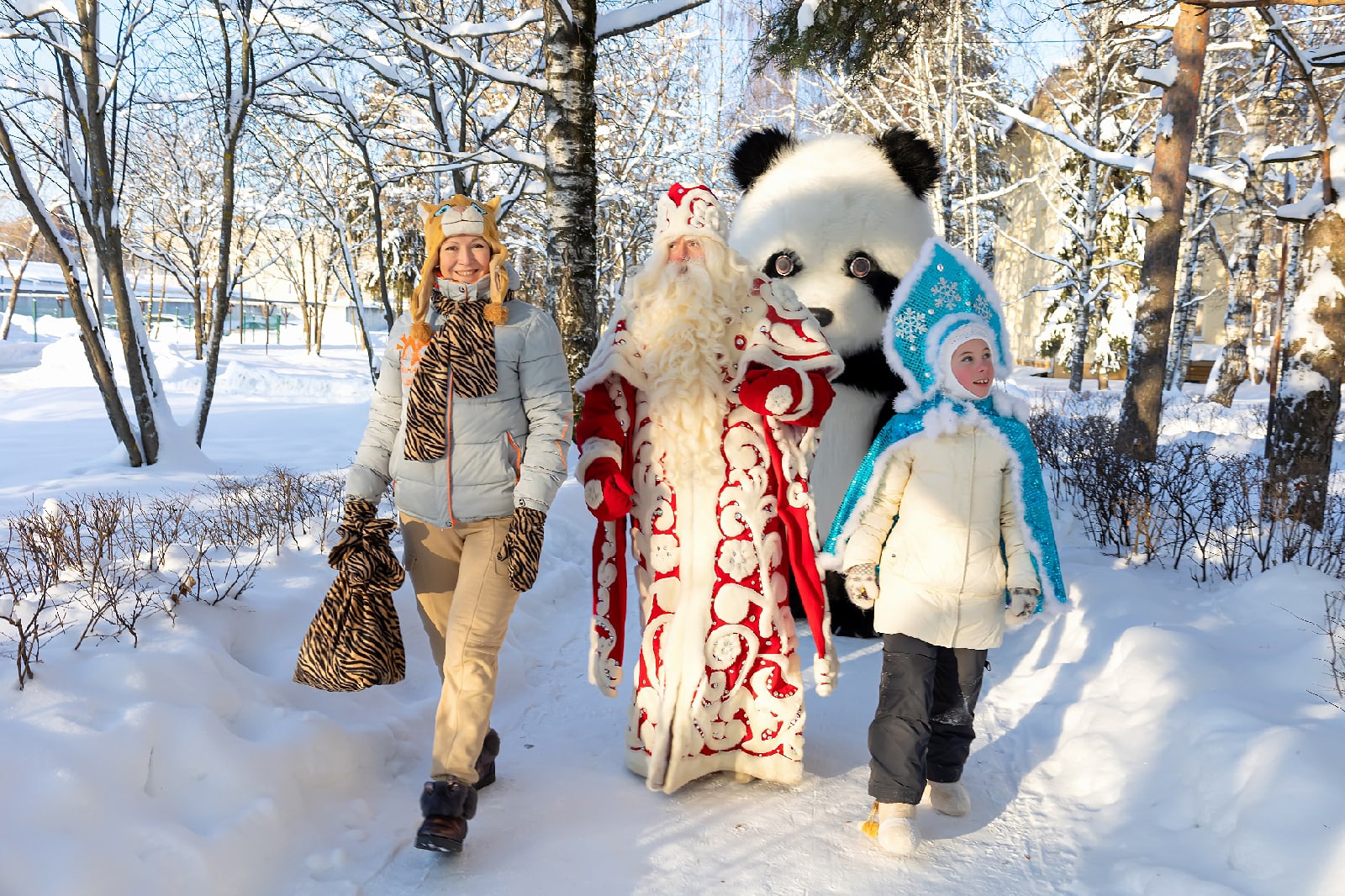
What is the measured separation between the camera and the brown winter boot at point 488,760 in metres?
2.80

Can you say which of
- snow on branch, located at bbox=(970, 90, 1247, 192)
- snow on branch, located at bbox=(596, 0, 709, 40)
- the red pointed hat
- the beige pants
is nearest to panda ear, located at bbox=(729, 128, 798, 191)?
the red pointed hat

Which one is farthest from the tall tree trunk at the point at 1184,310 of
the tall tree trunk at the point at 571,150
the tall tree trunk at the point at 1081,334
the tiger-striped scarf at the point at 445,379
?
the tiger-striped scarf at the point at 445,379

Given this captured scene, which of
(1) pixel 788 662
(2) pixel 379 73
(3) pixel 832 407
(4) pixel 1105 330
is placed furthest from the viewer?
(4) pixel 1105 330

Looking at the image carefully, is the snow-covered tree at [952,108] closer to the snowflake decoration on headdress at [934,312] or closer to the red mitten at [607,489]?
the snowflake decoration on headdress at [934,312]

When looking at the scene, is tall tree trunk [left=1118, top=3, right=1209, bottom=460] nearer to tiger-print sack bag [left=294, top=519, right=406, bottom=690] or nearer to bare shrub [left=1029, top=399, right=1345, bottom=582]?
bare shrub [left=1029, top=399, right=1345, bottom=582]

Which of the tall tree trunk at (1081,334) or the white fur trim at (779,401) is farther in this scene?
the tall tree trunk at (1081,334)

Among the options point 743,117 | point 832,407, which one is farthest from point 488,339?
point 743,117

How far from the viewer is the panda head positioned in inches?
162

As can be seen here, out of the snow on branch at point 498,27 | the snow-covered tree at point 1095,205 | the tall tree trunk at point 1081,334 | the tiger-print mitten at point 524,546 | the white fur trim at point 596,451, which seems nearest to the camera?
the tiger-print mitten at point 524,546

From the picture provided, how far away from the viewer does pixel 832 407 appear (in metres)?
4.21

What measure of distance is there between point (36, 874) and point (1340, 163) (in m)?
6.71

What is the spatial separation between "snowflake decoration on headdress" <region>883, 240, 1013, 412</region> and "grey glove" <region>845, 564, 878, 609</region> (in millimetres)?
562

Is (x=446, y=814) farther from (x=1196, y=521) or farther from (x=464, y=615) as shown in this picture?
(x=1196, y=521)

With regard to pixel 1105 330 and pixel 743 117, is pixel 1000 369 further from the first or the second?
pixel 1105 330
